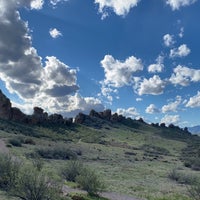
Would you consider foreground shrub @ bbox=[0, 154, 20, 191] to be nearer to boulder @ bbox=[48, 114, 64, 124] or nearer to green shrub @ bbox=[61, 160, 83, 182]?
green shrub @ bbox=[61, 160, 83, 182]

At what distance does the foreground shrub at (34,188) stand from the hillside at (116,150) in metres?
1.10

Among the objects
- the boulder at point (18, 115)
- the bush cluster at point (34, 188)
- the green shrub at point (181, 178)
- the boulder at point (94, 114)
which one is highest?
the boulder at point (94, 114)

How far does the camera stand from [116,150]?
2837 inches

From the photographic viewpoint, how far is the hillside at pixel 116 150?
2934 centimetres

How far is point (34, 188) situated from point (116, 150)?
57.4 m

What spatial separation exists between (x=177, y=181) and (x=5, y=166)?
21960 mm

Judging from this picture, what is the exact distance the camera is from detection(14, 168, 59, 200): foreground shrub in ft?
50.3

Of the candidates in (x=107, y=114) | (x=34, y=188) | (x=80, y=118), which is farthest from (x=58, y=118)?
(x=34, y=188)

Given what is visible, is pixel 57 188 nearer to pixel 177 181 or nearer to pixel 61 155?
pixel 177 181

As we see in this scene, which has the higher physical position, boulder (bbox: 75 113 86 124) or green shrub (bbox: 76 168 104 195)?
boulder (bbox: 75 113 86 124)

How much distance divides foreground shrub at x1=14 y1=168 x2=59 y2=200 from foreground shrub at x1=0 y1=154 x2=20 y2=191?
5.97ft

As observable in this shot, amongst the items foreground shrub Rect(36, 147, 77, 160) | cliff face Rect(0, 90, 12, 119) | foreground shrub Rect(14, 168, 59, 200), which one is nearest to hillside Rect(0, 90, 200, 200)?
foreground shrub Rect(36, 147, 77, 160)

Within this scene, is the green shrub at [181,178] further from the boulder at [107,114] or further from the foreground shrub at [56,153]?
the boulder at [107,114]

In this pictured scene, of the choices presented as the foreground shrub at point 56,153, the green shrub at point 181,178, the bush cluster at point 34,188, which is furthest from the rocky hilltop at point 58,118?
the bush cluster at point 34,188
